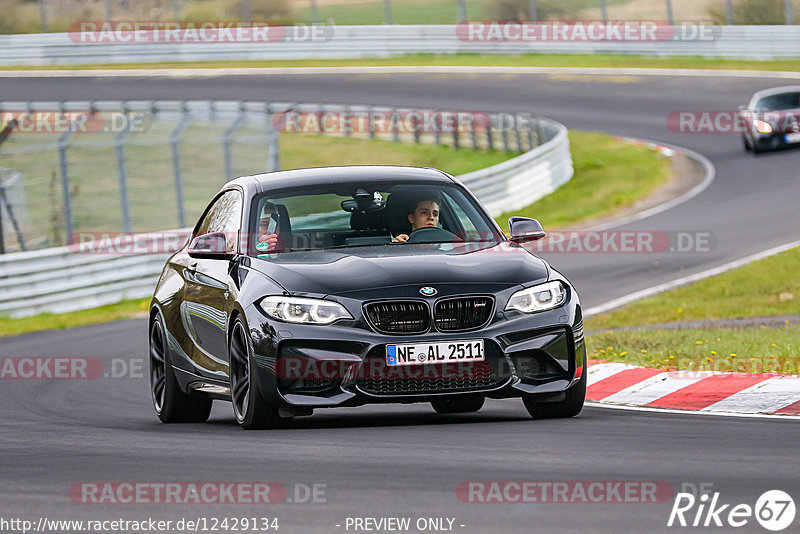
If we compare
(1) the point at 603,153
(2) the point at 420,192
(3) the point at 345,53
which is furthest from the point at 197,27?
(2) the point at 420,192

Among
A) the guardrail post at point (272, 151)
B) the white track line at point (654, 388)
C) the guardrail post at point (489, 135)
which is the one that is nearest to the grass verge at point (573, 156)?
the guardrail post at point (489, 135)

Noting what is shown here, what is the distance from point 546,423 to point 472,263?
0.97 m

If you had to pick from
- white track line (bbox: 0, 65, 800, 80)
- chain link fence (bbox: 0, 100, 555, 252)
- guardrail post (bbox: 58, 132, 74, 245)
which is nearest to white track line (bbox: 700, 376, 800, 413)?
chain link fence (bbox: 0, 100, 555, 252)

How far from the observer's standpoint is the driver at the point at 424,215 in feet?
29.7

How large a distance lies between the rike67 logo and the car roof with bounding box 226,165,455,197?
4005 millimetres

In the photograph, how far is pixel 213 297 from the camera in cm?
891

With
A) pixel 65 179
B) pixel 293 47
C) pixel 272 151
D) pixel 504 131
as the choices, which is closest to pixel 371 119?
pixel 504 131

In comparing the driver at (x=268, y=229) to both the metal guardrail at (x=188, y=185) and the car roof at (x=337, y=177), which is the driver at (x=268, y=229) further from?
the metal guardrail at (x=188, y=185)

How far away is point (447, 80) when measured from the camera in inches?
1895

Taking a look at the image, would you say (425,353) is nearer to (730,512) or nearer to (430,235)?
(430,235)

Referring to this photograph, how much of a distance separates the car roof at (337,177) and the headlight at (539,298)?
145 cm

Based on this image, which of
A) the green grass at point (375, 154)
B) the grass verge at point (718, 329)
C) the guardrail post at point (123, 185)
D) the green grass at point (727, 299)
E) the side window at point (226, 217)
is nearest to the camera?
the side window at point (226, 217)

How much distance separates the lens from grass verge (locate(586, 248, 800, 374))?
1082 cm

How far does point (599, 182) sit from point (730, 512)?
26.6m
